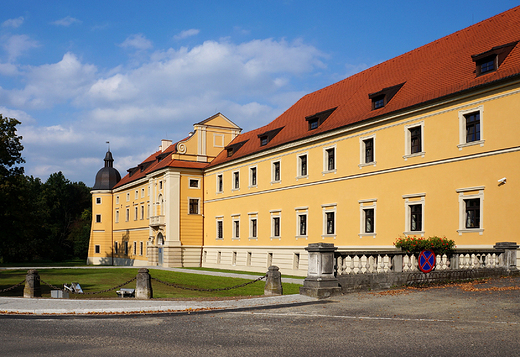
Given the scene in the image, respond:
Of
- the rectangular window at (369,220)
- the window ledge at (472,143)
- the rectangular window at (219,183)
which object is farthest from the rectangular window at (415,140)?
the rectangular window at (219,183)

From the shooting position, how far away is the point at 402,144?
2666cm

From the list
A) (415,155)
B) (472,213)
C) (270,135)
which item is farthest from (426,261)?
(270,135)

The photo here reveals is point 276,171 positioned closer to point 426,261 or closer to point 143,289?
point 143,289

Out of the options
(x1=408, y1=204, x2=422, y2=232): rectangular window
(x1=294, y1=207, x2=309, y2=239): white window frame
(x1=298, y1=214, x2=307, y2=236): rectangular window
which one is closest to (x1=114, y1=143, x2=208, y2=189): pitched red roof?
(x1=294, y1=207, x2=309, y2=239): white window frame

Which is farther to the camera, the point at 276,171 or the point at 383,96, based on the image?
the point at 276,171

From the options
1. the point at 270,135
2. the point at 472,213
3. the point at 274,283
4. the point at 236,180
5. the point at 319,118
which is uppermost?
the point at 319,118

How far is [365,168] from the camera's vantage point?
94.9 ft

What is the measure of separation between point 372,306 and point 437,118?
1550 cm

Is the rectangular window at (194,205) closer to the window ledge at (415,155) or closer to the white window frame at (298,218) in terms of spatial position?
the white window frame at (298,218)

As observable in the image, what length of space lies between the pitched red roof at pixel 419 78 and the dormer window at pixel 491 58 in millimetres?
245

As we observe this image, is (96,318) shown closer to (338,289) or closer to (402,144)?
(338,289)

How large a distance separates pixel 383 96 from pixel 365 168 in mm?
4325

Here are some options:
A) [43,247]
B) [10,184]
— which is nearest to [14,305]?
[10,184]

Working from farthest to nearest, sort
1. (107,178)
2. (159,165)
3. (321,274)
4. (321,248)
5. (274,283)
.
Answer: (107,178)
(159,165)
(274,283)
(321,248)
(321,274)
